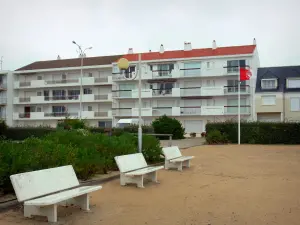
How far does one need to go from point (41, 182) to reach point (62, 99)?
52268 mm

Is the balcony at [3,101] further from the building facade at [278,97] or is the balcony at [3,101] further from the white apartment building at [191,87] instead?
the building facade at [278,97]

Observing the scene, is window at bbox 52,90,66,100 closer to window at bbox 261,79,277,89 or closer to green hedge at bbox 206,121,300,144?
window at bbox 261,79,277,89

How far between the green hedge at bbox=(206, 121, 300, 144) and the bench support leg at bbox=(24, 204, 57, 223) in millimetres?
24585

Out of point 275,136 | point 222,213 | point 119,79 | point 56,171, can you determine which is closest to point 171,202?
point 222,213

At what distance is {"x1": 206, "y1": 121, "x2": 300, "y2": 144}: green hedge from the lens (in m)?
29.5

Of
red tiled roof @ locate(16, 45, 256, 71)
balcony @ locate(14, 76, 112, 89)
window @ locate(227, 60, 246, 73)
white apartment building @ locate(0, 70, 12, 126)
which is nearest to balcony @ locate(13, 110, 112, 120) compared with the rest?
white apartment building @ locate(0, 70, 12, 126)

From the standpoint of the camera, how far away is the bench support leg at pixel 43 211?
5.86 meters

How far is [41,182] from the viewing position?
635 cm

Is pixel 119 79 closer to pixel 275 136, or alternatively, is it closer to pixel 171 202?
pixel 275 136

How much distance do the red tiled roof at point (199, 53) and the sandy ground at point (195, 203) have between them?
39.5 metres

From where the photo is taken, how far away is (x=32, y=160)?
315 inches

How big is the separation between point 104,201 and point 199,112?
41995mm

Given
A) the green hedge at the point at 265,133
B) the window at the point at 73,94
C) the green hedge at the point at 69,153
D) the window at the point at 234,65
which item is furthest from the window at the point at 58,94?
the green hedge at the point at 69,153

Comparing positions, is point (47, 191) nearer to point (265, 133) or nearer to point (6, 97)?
point (265, 133)
